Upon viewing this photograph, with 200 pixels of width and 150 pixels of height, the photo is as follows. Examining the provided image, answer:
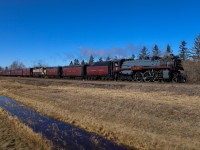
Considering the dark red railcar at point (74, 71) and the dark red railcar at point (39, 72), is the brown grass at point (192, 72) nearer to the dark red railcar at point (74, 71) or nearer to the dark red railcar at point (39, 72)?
the dark red railcar at point (74, 71)

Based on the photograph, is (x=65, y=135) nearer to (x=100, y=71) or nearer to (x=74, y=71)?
(x=100, y=71)

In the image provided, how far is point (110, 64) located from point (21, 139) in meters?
34.4

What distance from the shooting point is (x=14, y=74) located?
10094cm

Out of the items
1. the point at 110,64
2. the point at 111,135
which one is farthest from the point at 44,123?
the point at 110,64

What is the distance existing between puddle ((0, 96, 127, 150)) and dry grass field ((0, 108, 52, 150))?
592 millimetres

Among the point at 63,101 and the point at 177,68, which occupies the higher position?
the point at 177,68

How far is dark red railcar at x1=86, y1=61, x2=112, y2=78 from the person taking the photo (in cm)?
4490

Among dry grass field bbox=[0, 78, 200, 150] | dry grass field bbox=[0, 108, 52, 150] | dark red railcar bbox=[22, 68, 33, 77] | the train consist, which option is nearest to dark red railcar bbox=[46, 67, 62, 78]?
the train consist

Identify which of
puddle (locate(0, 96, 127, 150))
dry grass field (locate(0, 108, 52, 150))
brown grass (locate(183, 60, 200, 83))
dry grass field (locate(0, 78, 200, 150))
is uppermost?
brown grass (locate(183, 60, 200, 83))

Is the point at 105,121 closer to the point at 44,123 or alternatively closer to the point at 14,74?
the point at 44,123

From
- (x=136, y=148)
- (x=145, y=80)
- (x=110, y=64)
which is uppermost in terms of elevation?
(x=110, y=64)

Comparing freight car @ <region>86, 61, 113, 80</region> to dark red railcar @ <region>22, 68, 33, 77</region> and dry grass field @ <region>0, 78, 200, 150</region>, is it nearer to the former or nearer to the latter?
dry grass field @ <region>0, 78, 200, 150</region>

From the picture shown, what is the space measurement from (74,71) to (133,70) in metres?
22.8

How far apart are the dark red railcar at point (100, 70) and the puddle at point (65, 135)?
94.8 ft
